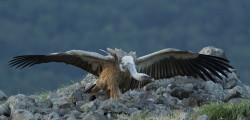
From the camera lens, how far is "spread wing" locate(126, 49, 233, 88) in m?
17.6

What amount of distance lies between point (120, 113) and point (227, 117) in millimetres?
2093

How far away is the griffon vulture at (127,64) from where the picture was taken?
1672 centimetres

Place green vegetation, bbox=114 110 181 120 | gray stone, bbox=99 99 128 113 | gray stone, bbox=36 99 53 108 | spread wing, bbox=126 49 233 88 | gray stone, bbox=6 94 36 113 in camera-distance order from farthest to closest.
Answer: spread wing, bbox=126 49 233 88, gray stone, bbox=36 99 53 108, gray stone, bbox=6 94 36 113, gray stone, bbox=99 99 128 113, green vegetation, bbox=114 110 181 120

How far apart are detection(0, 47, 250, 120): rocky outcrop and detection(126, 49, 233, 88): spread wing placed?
0.34 metres

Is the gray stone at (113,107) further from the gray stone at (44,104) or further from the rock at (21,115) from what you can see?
→ the gray stone at (44,104)

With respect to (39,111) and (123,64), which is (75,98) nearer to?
(123,64)

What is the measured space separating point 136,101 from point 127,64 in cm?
131

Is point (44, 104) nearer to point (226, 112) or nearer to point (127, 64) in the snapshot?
point (127, 64)

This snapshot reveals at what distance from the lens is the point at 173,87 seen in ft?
59.6

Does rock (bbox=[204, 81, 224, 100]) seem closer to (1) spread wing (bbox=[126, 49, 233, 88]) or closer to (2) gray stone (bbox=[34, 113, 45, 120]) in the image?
(1) spread wing (bbox=[126, 49, 233, 88])

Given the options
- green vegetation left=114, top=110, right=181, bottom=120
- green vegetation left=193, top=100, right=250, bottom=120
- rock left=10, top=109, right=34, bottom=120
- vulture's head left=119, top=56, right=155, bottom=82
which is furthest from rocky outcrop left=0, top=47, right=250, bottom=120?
vulture's head left=119, top=56, right=155, bottom=82

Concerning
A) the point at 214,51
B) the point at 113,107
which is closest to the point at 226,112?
the point at 113,107

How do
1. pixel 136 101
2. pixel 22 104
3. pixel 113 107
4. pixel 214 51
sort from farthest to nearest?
pixel 214 51 < pixel 136 101 < pixel 22 104 < pixel 113 107

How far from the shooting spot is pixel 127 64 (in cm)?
1642
